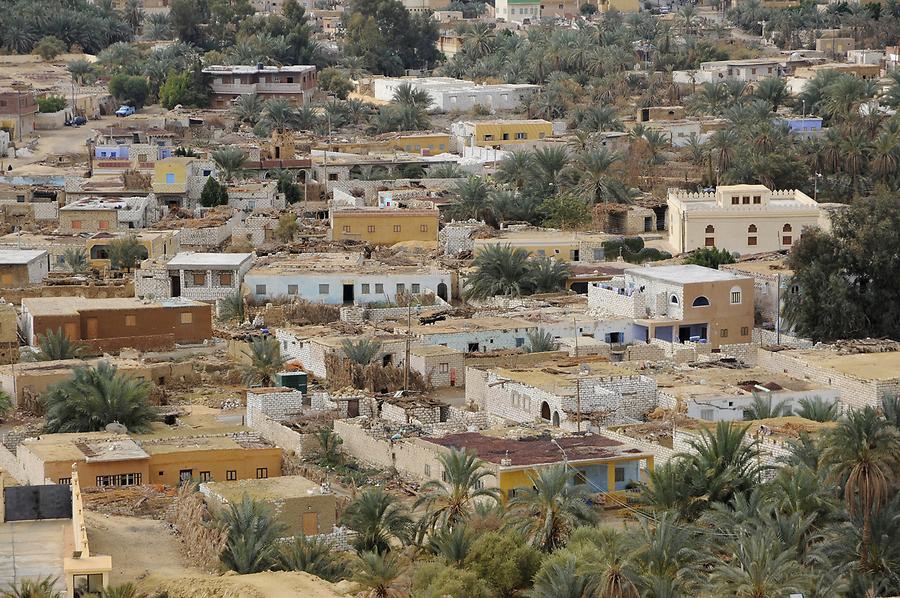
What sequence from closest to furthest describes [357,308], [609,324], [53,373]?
[53,373] → [609,324] → [357,308]

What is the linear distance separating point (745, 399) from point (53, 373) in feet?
39.3

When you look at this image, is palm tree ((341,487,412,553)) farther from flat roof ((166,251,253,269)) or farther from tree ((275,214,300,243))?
tree ((275,214,300,243))

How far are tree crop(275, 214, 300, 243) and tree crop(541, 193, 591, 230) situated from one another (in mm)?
6537

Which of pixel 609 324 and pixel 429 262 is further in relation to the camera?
pixel 429 262

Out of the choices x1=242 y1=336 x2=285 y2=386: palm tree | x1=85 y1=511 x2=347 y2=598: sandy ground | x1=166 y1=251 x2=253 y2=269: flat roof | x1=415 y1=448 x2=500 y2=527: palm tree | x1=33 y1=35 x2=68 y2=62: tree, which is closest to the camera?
x1=85 y1=511 x2=347 y2=598: sandy ground

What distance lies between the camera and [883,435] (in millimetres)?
29047

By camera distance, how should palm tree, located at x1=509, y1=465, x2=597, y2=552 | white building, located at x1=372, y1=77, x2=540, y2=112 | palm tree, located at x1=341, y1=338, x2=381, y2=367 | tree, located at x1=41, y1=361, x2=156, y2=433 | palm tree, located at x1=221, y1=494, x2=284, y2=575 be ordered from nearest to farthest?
1. palm tree, located at x1=221, y1=494, x2=284, y2=575
2. palm tree, located at x1=509, y1=465, x2=597, y2=552
3. tree, located at x1=41, y1=361, x2=156, y2=433
4. palm tree, located at x1=341, y1=338, x2=381, y2=367
5. white building, located at x1=372, y1=77, x2=540, y2=112

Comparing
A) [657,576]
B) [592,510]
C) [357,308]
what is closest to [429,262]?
[357,308]

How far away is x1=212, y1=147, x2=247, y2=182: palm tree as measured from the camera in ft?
213

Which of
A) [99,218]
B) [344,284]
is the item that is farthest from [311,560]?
[99,218]

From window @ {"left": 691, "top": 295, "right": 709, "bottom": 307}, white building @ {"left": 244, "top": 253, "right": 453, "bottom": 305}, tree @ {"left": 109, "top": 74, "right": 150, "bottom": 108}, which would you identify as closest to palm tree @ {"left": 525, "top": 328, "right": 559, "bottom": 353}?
window @ {"left": 691, "top": 295, "right": 709, "bottom": 307}

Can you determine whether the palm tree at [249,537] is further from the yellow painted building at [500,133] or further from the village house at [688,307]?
the yellow painted building at [500,133]

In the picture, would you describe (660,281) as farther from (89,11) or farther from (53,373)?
(89,11)

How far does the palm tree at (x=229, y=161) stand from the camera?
6491 cm
